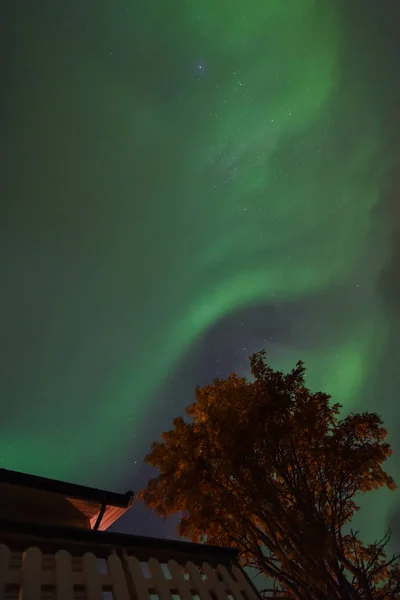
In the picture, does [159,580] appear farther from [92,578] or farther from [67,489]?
[67,489]

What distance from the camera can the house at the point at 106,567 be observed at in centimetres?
324

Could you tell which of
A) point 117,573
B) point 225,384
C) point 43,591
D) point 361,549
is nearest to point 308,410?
point 225,384

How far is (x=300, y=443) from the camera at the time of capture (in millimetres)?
10531

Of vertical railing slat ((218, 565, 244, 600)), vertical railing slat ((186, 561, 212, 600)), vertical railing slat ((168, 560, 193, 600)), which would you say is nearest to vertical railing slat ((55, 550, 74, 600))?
vertical railing slat ((168, 560, 193, 600))

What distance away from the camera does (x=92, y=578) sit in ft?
11.4

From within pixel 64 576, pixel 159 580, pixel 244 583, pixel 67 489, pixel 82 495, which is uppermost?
pixel 67 489

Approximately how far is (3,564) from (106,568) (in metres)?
1.09

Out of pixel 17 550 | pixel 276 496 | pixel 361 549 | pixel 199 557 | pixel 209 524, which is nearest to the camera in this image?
pixel 17 550

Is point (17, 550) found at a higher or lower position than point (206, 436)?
lower

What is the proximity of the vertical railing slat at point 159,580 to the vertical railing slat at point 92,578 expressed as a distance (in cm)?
67

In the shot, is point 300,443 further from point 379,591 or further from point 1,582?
point 1,582

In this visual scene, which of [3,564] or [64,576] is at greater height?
[3,564]

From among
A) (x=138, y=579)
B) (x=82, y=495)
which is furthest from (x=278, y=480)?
(x=138, y=579)

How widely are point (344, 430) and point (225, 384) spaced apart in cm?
364
